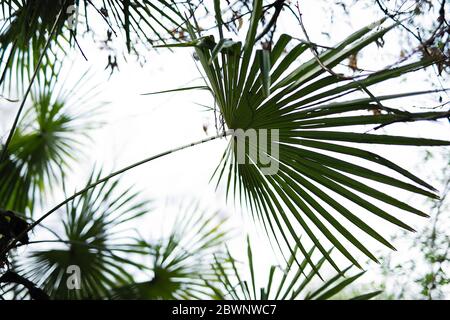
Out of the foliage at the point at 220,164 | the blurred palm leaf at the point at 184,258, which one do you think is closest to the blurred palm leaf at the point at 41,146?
the foliage at the point at 220,164

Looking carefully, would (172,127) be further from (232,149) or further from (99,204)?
(232,149)

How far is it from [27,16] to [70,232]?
114 centimetres

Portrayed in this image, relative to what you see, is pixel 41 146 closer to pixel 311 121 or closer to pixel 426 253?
pixel 311 121

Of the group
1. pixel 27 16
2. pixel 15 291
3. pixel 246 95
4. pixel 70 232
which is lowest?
pixel 15 291

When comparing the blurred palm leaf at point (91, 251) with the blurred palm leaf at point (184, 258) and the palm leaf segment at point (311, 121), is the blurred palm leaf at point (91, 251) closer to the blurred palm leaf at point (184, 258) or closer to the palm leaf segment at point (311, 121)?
the blurred palm leaf at point (184, 258)

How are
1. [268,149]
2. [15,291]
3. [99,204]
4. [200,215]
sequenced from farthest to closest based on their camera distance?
1. [200,215]
2. [99,204]
3. [15,291]
4. [268,149]

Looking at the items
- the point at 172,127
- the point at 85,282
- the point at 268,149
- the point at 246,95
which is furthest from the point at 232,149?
the point at 172,127

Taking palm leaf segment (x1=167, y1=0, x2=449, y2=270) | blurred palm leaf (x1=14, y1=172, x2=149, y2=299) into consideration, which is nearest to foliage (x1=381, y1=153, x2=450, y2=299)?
blurred palm leaf (x1=14, y1=172, x2=149, y2=299)

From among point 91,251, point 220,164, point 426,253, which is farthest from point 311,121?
point 426,253

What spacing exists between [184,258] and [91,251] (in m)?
0.49

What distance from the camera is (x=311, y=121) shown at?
1.60m

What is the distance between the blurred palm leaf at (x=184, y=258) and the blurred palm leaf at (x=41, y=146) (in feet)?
2.12
